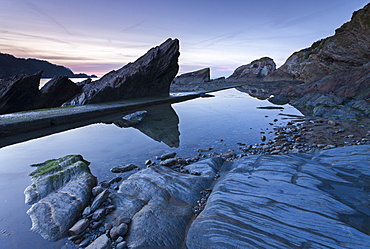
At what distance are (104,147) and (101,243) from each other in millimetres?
4624

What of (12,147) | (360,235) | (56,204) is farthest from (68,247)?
(12,147)

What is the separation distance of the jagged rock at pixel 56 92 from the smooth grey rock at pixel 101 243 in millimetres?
15526

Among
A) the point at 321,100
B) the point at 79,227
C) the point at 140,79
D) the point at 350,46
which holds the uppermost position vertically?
the point at 350,46

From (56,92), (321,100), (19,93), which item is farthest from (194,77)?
(19,93)

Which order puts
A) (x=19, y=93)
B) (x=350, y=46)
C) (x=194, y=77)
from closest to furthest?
(x=19, y=93), (x=350, y=46), (x=194, y=77)

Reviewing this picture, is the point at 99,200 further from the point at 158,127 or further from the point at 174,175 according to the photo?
the point at 158,127

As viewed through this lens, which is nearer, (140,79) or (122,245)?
(122,245)

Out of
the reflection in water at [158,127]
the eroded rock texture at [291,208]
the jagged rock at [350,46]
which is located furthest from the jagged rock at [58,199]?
the jagged rock at [350,46]

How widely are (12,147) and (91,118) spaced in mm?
4603

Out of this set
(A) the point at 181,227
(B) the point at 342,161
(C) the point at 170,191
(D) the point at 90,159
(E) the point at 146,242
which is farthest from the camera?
(D) the point at 90,159

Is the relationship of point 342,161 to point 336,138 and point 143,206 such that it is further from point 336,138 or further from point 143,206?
point 143,206

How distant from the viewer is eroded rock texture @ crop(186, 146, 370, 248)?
217 centimetres

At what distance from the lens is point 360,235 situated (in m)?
2.04

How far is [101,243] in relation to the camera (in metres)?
2.47
